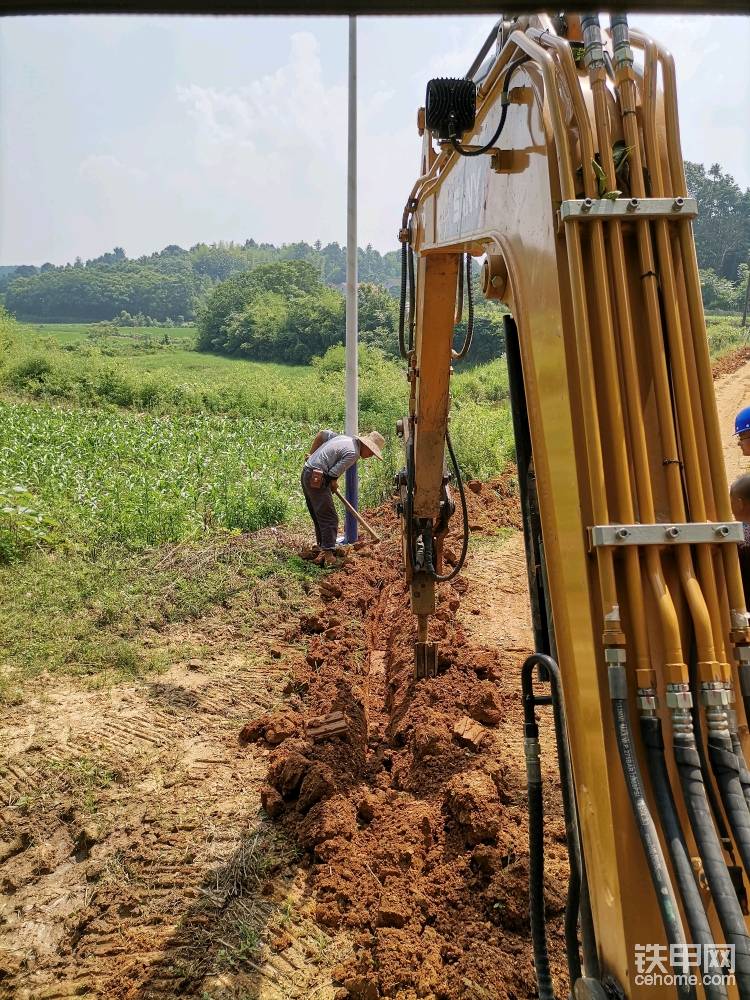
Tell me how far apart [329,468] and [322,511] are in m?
0.55

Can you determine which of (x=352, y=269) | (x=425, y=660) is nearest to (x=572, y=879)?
(x=425, y=660)

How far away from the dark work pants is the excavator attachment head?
3300mm

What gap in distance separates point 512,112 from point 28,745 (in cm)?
467

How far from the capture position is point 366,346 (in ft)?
107

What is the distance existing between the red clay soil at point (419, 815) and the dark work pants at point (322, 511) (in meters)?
2.32

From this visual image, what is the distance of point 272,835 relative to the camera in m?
3.87

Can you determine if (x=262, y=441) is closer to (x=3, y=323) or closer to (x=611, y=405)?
(x=611, y=405)

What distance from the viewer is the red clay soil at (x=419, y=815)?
2.99 metres

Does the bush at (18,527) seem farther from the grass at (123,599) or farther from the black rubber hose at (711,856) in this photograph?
the black rubber hose at (711,856)

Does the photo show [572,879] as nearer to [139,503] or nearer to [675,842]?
[675,842]

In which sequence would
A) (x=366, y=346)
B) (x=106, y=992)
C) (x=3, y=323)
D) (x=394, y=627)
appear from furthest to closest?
1. (x=366, y=346)
2. (x=3, y=323)
3. (x=394, y=627)
4. (x=106, y=992)

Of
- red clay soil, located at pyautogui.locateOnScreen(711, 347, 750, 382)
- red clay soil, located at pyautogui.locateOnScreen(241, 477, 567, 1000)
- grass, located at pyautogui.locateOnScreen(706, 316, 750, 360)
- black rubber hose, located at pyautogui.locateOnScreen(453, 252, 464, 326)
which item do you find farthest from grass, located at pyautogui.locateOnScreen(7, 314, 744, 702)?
grass, located at pyautogui.locateOnScreen(706, 316, 750, 360)

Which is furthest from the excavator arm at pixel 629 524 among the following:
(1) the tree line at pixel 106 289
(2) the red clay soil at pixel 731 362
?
(1) the tree line at pixel 106 289

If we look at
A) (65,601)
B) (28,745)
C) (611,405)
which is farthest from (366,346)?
(611,405)
